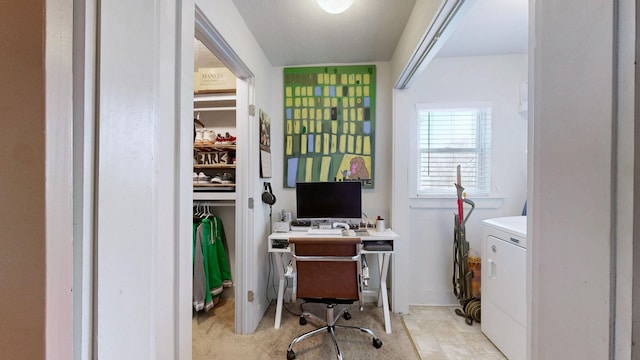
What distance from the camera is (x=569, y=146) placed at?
16.0 inches

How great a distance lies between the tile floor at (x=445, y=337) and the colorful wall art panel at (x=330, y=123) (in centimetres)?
130

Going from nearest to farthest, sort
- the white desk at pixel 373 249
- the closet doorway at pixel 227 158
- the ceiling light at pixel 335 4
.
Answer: the ceiling light at pixel 335 4 → the closet doorway at pixel 227 158 → the white desk at pixel 373 249

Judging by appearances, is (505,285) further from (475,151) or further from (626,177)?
(626,177)

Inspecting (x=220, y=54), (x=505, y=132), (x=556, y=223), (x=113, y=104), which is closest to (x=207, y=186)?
(x=220, y=54)

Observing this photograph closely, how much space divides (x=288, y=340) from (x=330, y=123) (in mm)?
1983

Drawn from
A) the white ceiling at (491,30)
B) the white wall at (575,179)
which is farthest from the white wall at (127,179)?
the white ceiling at (491,30)

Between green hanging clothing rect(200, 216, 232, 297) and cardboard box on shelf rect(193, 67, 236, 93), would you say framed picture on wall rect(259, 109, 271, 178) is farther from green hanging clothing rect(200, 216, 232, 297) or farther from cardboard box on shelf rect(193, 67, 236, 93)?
green hanging clothing rect(200, 216, 232, 297)

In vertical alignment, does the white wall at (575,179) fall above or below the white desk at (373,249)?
above

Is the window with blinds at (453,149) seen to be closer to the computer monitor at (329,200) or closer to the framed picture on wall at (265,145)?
the computer monitor at (329,200)

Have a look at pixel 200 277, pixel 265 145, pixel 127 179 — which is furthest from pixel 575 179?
pixel 200 277

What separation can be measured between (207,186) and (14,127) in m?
2.17

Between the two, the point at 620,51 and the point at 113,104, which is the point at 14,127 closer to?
the point at 113,104

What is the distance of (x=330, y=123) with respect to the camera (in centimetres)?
257

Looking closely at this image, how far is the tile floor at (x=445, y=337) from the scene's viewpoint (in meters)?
→ 1.78
